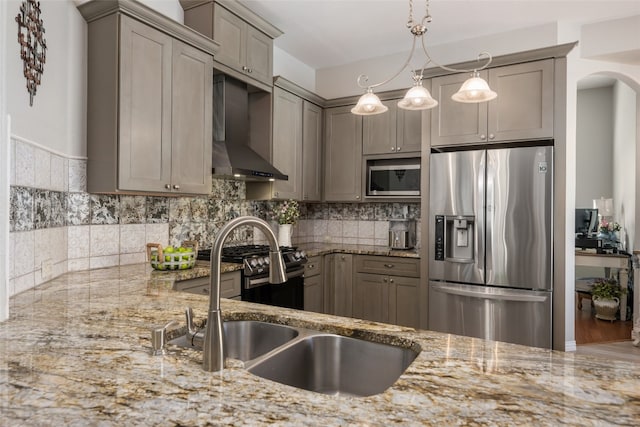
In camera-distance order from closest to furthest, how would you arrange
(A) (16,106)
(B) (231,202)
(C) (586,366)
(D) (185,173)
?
(C) (586,366) → (A) (16,106) → (D) (185,173) → (B) (231,202)

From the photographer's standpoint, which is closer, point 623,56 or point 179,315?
point 179,315

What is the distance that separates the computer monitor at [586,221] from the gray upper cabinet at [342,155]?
3427mm

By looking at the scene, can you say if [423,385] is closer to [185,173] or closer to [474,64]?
[185,173]

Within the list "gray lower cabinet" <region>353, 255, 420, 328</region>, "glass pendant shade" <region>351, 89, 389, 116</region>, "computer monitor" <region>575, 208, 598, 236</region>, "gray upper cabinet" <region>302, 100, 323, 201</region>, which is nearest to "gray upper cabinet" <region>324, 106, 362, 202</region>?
"gray upper cabinet" <region>302, 100, 323, 201</region>

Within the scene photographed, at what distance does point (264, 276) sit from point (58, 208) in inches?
55.9

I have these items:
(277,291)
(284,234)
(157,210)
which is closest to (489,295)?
(277,291)

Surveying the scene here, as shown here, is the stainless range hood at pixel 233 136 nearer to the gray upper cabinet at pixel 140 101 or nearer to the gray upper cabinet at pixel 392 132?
the gray upper cabinet at pixel 140 101

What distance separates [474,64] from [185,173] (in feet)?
8.39

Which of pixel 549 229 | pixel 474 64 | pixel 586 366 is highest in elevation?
pixel 474 64

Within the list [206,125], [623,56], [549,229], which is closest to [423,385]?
[206,125]

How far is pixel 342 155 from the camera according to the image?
4.38 meters

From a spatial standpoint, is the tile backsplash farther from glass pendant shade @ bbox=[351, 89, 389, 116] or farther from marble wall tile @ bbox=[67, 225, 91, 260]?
glass pendant shade @ bbox=[351, 89, 389, 116]

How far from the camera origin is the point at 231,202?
373cm

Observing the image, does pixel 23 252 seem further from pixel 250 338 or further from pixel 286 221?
pixel 286 221
